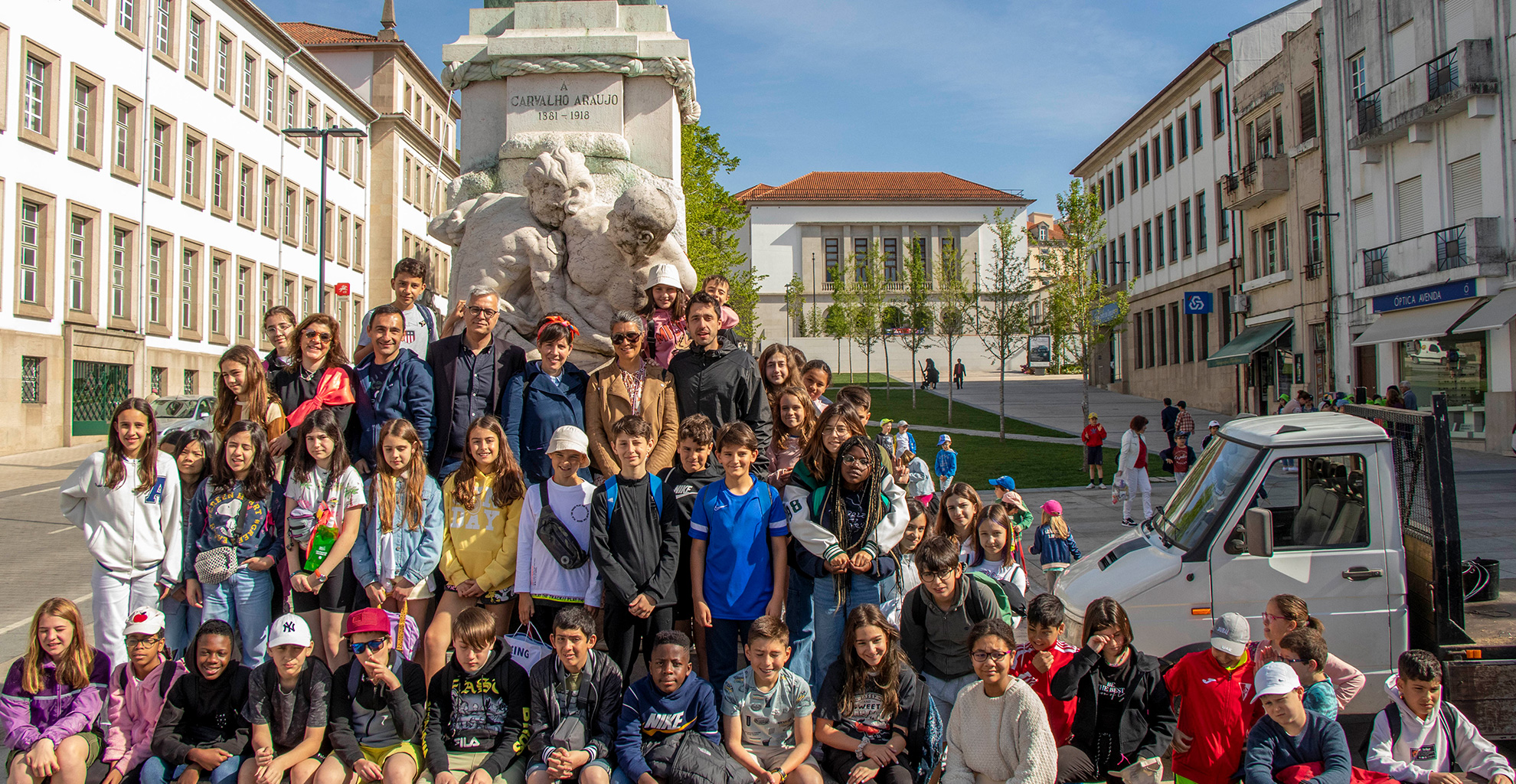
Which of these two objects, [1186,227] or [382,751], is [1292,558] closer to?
[382,751]

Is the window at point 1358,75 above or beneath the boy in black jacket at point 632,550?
above

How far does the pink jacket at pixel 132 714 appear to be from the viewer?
448 cm

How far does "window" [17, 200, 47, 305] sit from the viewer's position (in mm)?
23734

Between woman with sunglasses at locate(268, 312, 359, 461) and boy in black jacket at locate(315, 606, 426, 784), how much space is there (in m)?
1.32

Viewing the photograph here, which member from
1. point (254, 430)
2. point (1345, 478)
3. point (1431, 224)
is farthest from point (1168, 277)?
point (254, 430)

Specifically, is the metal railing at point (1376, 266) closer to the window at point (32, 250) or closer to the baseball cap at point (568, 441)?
the baseball cap at point (568, 441)

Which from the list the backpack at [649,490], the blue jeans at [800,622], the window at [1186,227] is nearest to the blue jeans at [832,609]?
the blue jeans at [800,622]

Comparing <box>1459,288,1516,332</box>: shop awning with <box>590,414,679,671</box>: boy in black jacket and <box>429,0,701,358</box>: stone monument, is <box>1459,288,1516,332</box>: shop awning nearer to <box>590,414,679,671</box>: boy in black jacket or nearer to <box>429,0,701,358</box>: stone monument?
<box>429,0,701,358</box>: stone monument

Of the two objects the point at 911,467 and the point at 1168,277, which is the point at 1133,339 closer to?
the point at 1168,277

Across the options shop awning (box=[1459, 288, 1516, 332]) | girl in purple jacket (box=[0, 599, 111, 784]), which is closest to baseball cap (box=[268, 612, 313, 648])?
girl in purple jacket (box=[0, 599, 111, 784])

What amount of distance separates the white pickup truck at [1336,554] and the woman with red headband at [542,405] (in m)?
3.19

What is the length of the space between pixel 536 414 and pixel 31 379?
24.2 metres

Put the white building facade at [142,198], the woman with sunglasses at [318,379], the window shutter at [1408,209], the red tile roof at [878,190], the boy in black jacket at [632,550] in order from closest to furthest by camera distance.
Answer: the boy in black jacket at [632,550], the woman with sunglasses at [318,379], the white building facade at [142,198], the window shutter at [1408,209], the red tile roof at [878,190]

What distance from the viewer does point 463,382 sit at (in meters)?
5.60
